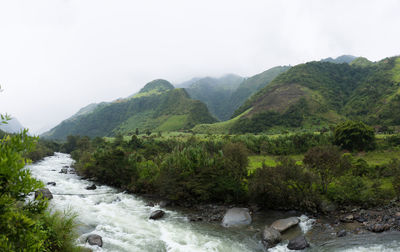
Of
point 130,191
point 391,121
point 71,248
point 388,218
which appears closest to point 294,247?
point 388,218

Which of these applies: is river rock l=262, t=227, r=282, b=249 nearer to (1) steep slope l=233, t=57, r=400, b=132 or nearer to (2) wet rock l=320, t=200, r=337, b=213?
(2) wet rock l=320, t=200, r=337, b=213

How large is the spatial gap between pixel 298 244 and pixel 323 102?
161 metres

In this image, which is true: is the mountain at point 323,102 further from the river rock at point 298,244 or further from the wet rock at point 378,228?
the river rock at point 298,244

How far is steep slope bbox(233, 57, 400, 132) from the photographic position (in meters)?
130

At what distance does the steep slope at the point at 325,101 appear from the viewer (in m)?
130

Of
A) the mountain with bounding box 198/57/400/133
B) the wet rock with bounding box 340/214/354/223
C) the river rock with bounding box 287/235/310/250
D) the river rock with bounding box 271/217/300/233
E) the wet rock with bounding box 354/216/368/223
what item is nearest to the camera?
the river rock with bounding box 287/235/310/250

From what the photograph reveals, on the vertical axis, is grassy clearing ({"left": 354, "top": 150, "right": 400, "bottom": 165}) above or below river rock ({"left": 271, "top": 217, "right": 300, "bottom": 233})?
above

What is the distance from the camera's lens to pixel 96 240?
2272cm

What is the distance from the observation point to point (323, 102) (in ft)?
521

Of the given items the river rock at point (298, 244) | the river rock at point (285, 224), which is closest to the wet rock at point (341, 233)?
the river rock at point (285, 224)

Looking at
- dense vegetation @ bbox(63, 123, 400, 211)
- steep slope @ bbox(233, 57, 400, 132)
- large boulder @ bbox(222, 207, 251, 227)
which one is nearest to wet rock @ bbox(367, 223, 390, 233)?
dense vegetation @ bbox(63, 123, 400, 211)

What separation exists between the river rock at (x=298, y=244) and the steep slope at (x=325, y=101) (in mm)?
118636

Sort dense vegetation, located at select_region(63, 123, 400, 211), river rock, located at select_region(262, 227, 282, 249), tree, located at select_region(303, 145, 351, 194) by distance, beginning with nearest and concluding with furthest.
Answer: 1. river rock, located at select_region(262, 227, 282, 249)
2. dense vegetation, located at select_region(63, 123, 400, 211)
3. tree, located at select_region(303, 145, 351, 194)

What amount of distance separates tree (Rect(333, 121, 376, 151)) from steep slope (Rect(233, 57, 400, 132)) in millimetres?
61887
